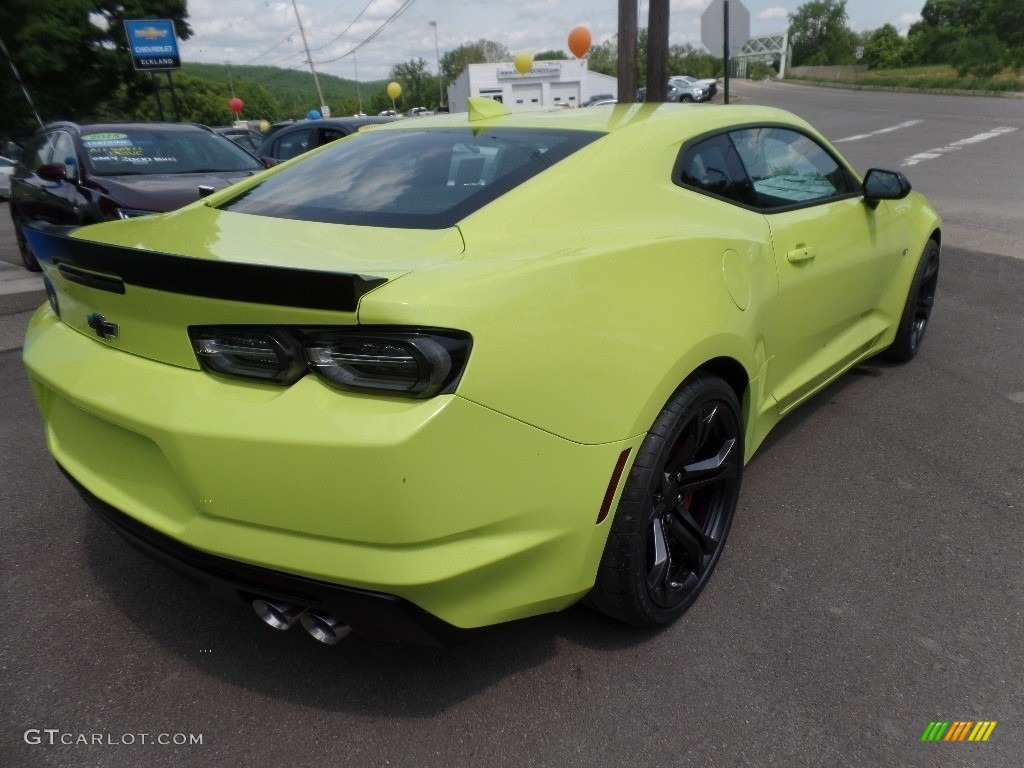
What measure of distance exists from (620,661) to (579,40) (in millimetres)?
25625

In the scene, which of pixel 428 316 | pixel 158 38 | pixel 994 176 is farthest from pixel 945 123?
pixel 428 316

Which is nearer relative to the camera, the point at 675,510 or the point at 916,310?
the point at 675,510

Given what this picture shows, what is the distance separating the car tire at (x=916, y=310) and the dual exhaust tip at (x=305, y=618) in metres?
3.55

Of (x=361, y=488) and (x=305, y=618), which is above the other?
(x=361, y=488)

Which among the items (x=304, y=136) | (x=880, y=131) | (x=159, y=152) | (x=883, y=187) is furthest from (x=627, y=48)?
(x=880, y=131)

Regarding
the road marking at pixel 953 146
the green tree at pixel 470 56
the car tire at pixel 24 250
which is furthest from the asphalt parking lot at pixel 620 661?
the green tree at pixel 470 56

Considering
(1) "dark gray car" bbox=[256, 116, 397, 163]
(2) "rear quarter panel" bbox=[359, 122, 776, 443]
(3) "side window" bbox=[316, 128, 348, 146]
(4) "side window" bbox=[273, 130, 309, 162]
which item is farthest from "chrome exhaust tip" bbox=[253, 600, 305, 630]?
(4) "side window" bbox=[273, 130, 309, 162]

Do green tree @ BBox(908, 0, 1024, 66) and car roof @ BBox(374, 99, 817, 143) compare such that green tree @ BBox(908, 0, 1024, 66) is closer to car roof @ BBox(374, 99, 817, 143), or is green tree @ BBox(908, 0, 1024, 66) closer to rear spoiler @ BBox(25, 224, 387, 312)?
car roof @ BBox(374, 99, 817, 143)

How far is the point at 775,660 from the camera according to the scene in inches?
85.7

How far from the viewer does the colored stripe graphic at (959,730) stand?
190 centimetres

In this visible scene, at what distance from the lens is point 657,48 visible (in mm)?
9094

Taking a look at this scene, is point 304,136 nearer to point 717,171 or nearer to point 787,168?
point 787,168

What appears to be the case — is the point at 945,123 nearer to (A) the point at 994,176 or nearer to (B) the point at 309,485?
(A) the point at 994,176

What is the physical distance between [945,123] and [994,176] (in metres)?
12.7
